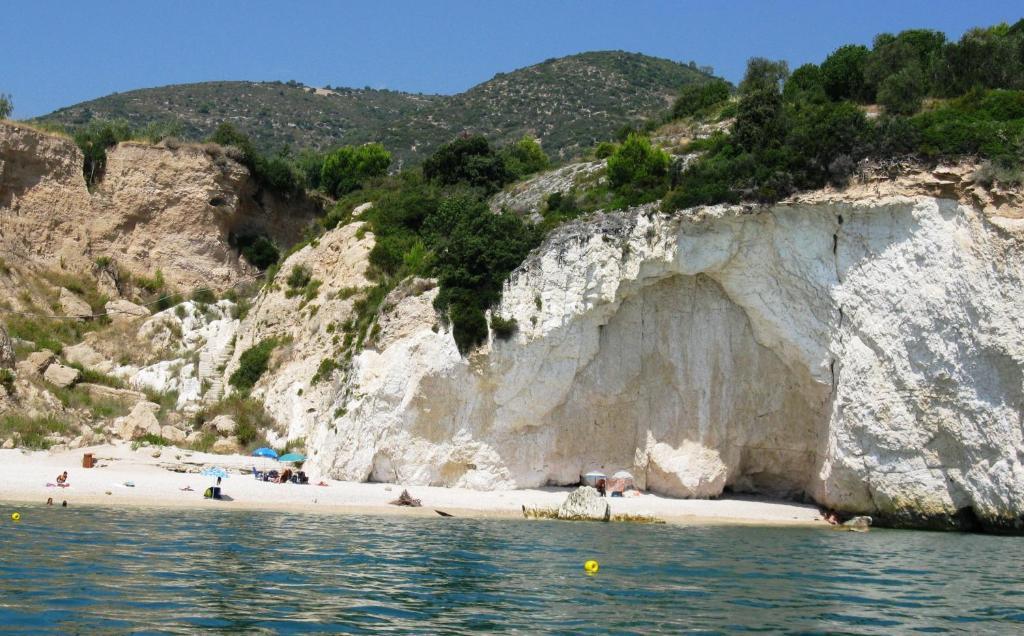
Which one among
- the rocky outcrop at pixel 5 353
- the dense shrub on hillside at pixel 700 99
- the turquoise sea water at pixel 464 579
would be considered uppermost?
the dense shrub on hillside at pixel 700 99

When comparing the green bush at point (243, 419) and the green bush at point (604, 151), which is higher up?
the green bush at point (604, 151)

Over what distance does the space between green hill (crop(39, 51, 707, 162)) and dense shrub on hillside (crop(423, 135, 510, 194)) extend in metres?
31.5

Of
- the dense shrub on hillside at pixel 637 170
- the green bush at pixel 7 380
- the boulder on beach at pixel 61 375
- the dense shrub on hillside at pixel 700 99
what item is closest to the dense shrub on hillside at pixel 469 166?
the dense shrub on hillside at pixel 700 99

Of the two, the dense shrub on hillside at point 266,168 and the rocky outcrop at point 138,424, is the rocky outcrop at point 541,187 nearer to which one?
the dense shrub on hillside at point 266,168

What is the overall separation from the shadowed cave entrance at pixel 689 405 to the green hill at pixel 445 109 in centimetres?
4849

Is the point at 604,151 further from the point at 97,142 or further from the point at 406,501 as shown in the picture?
the point at 97,142

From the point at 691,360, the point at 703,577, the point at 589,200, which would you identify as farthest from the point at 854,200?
the point at 703,577

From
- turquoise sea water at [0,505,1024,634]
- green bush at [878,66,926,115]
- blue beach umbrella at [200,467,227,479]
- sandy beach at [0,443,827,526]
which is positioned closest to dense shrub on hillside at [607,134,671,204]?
green bush at [878,66,926,115]

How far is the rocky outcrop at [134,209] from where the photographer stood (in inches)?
1673

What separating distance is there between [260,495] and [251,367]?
11877mm

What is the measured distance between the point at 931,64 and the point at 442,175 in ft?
70.2

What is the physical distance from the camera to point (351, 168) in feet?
174

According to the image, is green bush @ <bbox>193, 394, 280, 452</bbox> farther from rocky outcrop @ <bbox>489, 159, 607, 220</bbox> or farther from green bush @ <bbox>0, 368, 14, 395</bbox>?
rocky outcrop @ <bbox>489, 159, 607, 220</bbox>

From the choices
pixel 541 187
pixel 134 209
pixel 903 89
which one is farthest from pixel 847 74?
pixel 134 209
